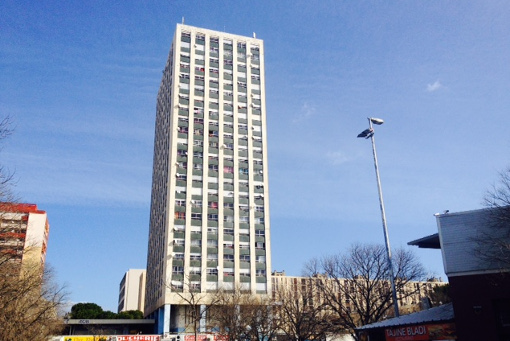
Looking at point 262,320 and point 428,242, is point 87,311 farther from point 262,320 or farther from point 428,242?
point 428,242

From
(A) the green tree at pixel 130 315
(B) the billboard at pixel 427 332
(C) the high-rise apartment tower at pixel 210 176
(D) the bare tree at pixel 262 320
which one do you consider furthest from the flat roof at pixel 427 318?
(A) the green tree at pixel 130 315

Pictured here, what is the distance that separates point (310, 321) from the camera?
4747cm

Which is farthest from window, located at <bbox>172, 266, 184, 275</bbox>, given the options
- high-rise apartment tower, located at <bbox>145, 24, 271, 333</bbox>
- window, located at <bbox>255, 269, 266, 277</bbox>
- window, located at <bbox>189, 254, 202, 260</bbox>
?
window, located at <bbox>255, 269, 266, 277</bbox>

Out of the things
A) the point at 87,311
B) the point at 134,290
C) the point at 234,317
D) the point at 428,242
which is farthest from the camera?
the point at 134,290

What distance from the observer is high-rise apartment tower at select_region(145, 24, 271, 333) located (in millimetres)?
64125

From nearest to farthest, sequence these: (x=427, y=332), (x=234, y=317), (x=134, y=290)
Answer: (x=427, y=332)
(x=234, y=317)
(x=134, y=290)

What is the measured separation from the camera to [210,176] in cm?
6944

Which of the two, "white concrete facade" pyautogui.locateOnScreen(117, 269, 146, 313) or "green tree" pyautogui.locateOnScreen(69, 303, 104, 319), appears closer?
"green tree" pyautogui.locateOnScreen(69, 303, 104, 319)

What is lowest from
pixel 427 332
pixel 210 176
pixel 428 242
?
pixel 427 332

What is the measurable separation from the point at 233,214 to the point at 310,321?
2480cm

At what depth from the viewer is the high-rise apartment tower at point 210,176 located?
6412 centimetres

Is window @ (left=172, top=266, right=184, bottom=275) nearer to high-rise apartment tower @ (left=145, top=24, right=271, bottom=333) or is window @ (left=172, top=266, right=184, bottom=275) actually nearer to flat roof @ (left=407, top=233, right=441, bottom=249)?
high-rise apartment tower @ (left=145, top=24, right=271, bottom=333)

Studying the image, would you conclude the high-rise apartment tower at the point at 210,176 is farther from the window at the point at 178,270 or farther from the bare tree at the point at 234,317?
the bare tree at the point at 234,317

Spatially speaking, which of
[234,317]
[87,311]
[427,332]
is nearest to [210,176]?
[234,317]
